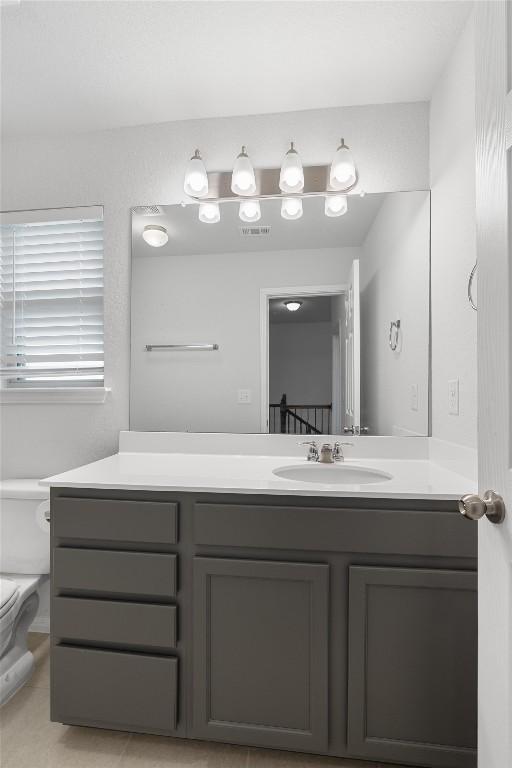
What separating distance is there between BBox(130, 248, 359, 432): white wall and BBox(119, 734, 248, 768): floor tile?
117 cm

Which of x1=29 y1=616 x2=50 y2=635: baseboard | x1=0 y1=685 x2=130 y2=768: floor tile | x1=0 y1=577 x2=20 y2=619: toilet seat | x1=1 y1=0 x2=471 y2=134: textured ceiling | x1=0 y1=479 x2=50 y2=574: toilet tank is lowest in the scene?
x1=0 y1=685 x2=130 y2=768: floor tile

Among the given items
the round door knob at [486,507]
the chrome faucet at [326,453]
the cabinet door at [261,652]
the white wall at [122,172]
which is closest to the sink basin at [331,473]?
the chrome faucet at [326,453]

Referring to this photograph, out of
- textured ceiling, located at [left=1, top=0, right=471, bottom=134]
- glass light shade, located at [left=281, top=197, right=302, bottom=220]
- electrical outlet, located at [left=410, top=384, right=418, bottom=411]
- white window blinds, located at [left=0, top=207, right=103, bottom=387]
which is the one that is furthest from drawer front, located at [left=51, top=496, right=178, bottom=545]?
textured ceiling, located at [left=1, top=0, right=471, bottom=134]

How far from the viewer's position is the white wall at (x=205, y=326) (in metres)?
2.09

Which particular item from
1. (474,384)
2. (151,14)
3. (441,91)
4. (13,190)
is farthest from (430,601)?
(13,190)

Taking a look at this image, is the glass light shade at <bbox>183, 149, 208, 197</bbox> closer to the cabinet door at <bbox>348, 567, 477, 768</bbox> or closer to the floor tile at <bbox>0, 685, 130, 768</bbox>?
the cabinet door at <bbox>348, 567, 477, 768</bbox>

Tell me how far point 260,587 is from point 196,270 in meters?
1.42

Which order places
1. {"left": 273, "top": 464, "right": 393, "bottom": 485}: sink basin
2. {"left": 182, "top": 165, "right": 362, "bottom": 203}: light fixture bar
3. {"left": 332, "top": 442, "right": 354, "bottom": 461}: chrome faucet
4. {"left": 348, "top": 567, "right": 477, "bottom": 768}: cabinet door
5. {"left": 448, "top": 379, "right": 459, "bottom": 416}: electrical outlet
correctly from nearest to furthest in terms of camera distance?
{"left": 348, "top": 567, "right": 477, "bottom": 768}: cabinet door, {"left": 448, "top": 379, "right": 459, "bottom": 416}: electrical outlet, {"left": 273, "top": 464, "right": 393, "bottom": 485}: sink basin, {"left": 332, "top": 442, "right": 354, "bottom": 461}: chrome faucet, {"left": 182, "top": 165, "right": 362, "bottom": 203}: light fixture bar

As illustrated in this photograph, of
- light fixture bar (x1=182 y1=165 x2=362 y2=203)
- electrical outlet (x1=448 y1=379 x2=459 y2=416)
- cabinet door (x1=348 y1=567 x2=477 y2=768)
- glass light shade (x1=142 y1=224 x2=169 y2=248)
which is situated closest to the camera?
cabinet door (x1=348 y1=567 x2=477 y2=768)

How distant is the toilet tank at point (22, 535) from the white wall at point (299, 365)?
1.21 m

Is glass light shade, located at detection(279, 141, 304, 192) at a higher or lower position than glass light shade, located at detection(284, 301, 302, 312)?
higher

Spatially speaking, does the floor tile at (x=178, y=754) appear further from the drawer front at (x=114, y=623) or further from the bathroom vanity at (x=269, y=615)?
the drawer front at (x=114, y=623)

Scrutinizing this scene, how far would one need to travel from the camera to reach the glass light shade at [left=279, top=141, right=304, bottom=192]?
1.98 metres

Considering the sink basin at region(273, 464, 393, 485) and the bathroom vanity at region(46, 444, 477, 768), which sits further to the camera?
the sink basin at region(273, 464, 393, 485)
